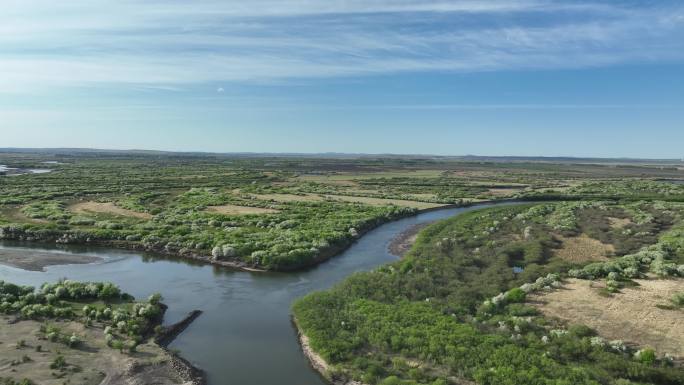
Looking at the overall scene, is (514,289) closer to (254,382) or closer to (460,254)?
(460,254)

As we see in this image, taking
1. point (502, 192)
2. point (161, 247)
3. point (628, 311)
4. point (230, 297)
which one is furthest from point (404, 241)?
point (502, 192)

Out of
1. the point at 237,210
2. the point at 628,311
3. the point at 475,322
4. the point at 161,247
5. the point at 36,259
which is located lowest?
the point at 36,259

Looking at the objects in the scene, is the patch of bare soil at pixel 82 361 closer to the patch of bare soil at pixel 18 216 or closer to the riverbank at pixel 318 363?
the riverbank at pixel 318 363

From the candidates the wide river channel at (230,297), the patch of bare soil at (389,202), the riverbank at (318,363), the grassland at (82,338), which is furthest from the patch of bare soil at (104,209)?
the riverbank at (318,363)

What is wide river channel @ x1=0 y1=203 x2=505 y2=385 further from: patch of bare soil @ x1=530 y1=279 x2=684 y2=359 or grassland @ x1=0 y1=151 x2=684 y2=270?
patch of bare soil @ x1=530 y1=279 x2=684 y2=359

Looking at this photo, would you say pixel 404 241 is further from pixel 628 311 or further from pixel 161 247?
pixel 628 311

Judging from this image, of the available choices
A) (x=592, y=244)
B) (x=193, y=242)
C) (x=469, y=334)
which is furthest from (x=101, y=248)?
(x=592, y=244)
